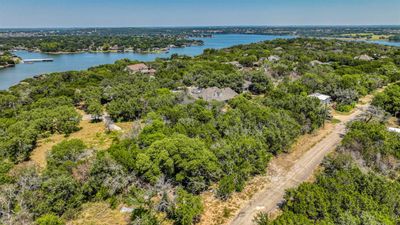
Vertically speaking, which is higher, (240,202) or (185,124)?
(185,124)

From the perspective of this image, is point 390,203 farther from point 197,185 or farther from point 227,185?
point 197,185

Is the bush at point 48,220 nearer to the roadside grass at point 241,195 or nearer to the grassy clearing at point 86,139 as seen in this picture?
the roadside grass at point 241,195

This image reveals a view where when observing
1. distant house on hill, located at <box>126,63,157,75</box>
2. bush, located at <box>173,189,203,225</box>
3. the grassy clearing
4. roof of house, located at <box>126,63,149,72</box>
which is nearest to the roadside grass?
bush, located at <box>173,189,203,225</box>

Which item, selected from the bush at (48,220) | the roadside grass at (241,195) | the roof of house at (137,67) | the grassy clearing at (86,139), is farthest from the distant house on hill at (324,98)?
the roof of house at (137,67)

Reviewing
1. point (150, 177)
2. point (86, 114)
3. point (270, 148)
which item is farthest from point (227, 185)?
point (86, 114)

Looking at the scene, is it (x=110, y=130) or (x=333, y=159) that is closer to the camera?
(x=333, y=159)

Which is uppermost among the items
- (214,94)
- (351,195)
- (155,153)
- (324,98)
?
(155,153)

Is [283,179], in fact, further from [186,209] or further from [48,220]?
[48,220]

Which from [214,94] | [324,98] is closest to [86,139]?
[214,94]
